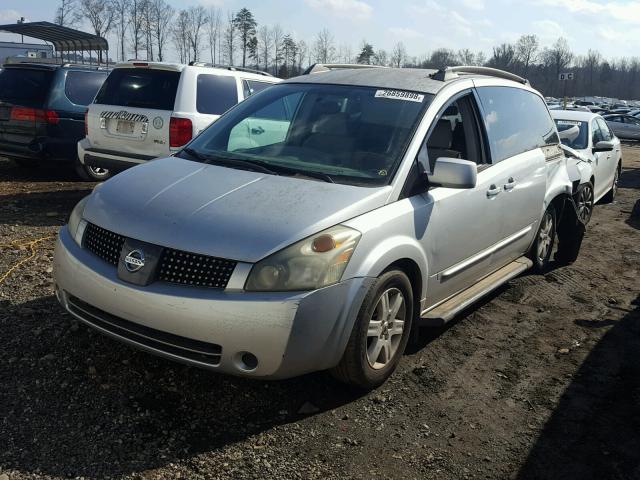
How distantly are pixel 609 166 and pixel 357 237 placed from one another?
845 centimetres

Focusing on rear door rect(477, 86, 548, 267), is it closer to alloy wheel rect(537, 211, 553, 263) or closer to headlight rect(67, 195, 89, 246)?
alloy wheel rect(537, 211, 553, 263)

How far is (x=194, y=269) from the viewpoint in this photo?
304 cm

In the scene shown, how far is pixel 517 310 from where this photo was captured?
5188 millimetres

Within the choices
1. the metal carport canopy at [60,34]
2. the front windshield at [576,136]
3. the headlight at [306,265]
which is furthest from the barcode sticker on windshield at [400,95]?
the metal carport canopy at [60,34]

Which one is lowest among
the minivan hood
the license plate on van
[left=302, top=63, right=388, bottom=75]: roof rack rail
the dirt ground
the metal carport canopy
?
the dirt ground

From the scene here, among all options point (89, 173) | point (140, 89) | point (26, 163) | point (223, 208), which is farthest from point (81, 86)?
point (223, 208)

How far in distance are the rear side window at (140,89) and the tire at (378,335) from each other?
4883mm

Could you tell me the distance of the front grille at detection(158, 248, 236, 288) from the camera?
300cm

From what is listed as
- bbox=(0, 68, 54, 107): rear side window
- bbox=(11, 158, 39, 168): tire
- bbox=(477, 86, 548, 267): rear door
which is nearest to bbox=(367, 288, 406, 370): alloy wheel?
bbox=(477, 86, 548, 267): rear door

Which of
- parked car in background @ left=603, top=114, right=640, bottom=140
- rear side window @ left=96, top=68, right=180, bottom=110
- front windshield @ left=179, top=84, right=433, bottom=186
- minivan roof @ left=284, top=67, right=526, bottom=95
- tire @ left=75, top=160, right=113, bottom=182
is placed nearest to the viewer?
front windshield @ left=179, top=84, right=433, bottom=186

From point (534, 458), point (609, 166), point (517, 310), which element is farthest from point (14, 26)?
point (534, 458)

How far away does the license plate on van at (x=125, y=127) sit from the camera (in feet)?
24.8

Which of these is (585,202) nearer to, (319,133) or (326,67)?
(326,67)

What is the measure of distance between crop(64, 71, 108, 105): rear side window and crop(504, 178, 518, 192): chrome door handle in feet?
22.6
